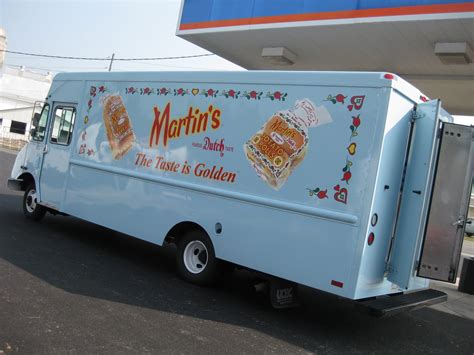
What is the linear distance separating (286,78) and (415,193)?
196cm

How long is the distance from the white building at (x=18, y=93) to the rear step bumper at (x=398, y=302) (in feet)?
181

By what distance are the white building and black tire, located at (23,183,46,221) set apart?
49177 mm

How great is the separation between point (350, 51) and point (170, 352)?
8.38 m

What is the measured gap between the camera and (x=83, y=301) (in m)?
5.47

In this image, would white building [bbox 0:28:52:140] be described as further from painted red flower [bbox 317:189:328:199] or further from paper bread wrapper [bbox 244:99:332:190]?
painted red flower [bbox 317:189:328:199]

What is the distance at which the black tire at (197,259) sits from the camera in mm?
6594

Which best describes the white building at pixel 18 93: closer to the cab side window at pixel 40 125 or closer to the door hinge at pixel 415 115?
the cab side window at pixel 40 125

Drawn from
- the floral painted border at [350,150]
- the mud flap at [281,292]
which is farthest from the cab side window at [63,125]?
the floral painted border at [350,150]

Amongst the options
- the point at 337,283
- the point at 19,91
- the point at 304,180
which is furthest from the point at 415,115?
the point at 19,91

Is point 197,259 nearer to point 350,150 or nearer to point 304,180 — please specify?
point 304,180

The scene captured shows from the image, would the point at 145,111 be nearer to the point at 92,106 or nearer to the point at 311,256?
the point at 92,106

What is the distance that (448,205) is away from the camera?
18.6 feet

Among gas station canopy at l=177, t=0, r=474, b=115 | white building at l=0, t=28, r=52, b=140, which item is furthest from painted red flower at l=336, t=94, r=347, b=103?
white building at l=0, t=28, r=52, b=140

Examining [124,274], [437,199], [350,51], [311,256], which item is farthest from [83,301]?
[350,51]
